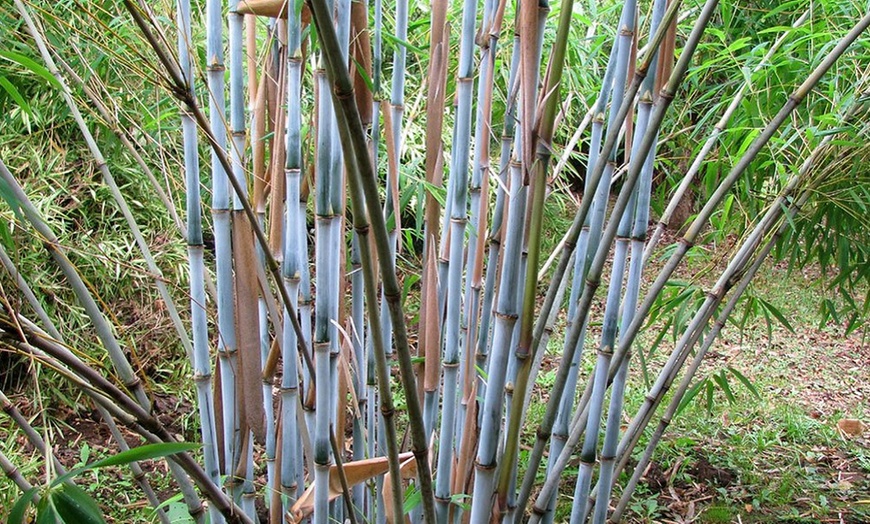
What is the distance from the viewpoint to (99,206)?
2520 millimetres

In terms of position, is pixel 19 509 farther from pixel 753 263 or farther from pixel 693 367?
pixel 753 263

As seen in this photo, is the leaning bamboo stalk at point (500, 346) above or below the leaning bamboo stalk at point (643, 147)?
below

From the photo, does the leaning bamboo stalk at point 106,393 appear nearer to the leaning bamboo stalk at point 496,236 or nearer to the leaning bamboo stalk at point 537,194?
the leaning bamboo stalk at point 537,194

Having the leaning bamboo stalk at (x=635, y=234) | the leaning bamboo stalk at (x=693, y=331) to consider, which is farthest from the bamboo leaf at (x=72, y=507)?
the leaning bamboo stalk at (x=693, y=331)

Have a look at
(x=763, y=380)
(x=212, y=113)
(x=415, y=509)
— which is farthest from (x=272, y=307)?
(x=763, y=380)

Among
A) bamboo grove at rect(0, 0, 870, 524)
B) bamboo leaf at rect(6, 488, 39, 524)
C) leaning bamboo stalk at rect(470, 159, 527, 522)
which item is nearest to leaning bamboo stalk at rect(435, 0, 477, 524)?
bamboo grove at rect(0, 0, 870, 524)

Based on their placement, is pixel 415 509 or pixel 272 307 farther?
pixel 415 509

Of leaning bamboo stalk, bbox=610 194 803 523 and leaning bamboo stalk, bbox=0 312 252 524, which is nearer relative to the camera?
leaning bamboo stalk, bbox=0 312 252 524

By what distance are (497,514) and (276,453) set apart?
29cm

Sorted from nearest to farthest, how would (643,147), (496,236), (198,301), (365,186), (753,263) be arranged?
(365,186)
(643,147)
(198,301)
(496,236)
(753,263)

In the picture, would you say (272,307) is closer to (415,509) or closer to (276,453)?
(276,453)

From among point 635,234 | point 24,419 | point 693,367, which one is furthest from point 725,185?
point 24,419

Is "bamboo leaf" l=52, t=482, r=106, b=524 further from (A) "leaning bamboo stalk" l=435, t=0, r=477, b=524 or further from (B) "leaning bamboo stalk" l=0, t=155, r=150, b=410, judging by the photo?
(A) "leaning bamboo stalk" l=435, t=0, r=477, b=524

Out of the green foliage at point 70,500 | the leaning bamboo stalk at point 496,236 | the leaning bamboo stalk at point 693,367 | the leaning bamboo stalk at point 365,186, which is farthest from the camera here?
the leaning bamboo stalk at point 693,367
